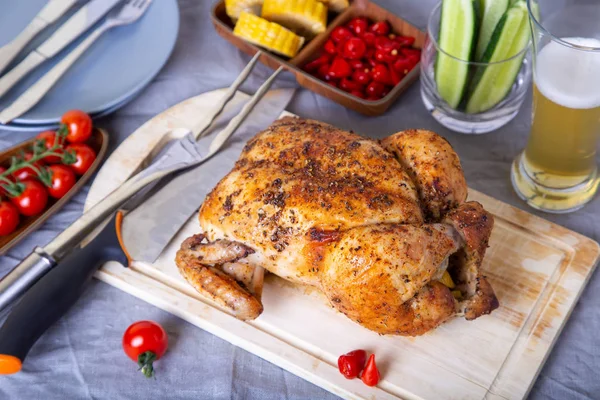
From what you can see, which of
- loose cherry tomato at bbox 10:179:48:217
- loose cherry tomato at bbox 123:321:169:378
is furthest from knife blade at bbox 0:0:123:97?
loose cherry tomato at bbox 123:321:169:378

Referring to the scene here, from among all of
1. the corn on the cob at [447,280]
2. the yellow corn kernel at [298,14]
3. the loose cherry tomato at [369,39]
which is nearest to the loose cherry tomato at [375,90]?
the loose cherry tomato at [369,39]

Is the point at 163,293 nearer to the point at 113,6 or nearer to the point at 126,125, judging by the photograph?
the point at 126,125

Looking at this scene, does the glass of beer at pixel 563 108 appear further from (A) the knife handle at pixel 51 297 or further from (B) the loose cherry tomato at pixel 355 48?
(A) the knife handle at pixel 51 297

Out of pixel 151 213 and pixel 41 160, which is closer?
pixel 151 213

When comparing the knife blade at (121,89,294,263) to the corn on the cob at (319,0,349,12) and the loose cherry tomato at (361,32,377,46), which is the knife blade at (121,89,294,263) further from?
the corn on the cob at (319,0,349,12)

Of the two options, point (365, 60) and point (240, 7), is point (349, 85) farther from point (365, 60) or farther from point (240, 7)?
point (240, 7)

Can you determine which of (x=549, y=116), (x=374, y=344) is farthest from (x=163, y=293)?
(x=549, y=116)
